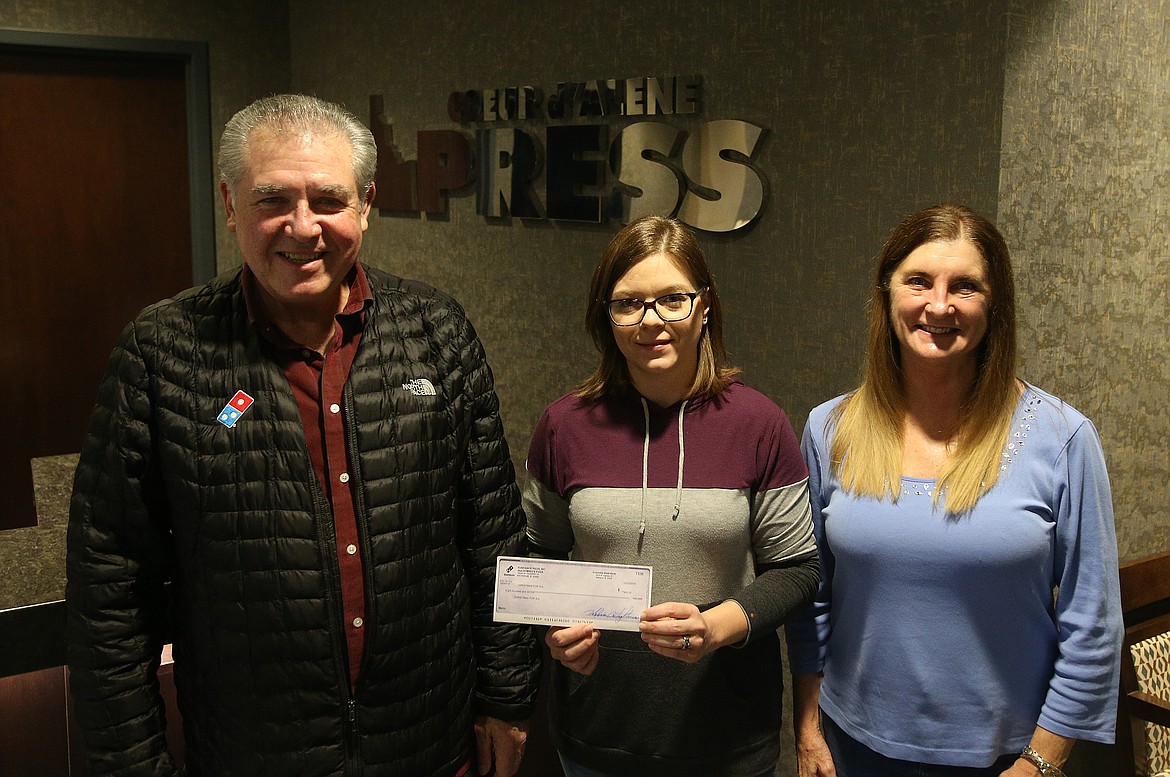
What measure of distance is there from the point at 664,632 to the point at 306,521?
522 millimetres

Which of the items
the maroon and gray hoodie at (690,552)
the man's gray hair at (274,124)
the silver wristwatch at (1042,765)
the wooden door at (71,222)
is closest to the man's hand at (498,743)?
the maroon and gray hoodie at (690,552)

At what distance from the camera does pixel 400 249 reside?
13.5ft

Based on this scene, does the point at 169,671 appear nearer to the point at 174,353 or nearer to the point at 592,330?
the point at 174,353

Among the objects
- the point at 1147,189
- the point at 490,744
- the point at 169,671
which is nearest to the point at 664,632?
the point at 490,744

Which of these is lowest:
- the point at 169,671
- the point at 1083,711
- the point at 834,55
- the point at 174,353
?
the point at 169,671

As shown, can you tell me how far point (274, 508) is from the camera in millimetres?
1474

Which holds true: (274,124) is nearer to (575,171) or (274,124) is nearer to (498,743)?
(498,743)

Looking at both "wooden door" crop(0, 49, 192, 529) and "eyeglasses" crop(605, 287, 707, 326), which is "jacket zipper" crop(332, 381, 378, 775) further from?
"wooden door" crop(0, 49, 192, 529)

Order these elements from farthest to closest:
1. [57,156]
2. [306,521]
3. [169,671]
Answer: [57,156]
[169,671]
[306,521]

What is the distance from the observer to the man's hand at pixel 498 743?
1.71 meters

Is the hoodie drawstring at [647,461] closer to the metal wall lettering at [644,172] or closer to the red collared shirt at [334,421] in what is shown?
the red collared shirt at [334,421]

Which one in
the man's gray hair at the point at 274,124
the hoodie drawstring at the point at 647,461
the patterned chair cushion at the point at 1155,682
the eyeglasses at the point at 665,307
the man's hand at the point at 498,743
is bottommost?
the patterned chair cushion at the point at 1155,682

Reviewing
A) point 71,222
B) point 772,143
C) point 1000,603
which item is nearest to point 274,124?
point 1000,603

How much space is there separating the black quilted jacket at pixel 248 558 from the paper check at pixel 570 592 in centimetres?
12
